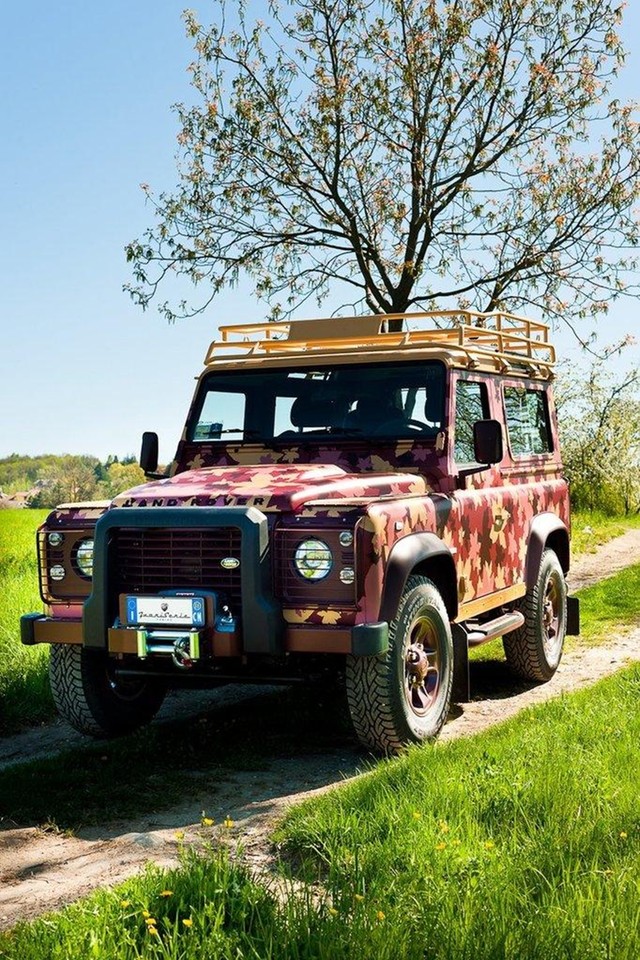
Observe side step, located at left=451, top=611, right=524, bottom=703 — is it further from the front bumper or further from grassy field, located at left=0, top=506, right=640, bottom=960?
the front bumper

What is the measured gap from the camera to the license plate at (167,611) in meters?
6.24

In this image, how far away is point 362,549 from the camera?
614 cm

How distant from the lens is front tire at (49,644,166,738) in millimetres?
7168

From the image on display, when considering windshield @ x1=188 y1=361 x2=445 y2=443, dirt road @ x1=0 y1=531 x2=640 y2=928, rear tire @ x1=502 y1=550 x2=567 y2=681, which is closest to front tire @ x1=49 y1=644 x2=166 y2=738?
dirt road @ x1=0 y1=531 x2=640 y2=928

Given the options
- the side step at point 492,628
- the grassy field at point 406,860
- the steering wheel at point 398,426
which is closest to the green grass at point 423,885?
the grassy field at point 406,860

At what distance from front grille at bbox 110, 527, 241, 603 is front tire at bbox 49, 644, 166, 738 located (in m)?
0.85

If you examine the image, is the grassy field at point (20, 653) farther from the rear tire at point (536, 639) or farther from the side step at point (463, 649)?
the side step at point (463, 649)

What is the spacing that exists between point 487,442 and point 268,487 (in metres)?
1.61

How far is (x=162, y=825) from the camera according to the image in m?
5.55

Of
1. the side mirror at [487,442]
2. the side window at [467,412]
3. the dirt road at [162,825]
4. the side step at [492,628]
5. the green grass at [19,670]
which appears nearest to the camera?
the dirt road at [162,825]

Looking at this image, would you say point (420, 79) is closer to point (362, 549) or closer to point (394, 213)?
point (394, 213)

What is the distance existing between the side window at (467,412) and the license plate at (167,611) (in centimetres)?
215

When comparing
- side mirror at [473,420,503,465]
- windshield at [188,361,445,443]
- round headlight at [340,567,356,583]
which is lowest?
round headlight at [340,567,356,583]

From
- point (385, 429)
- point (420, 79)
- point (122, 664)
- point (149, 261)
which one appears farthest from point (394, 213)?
point (122, 664)
